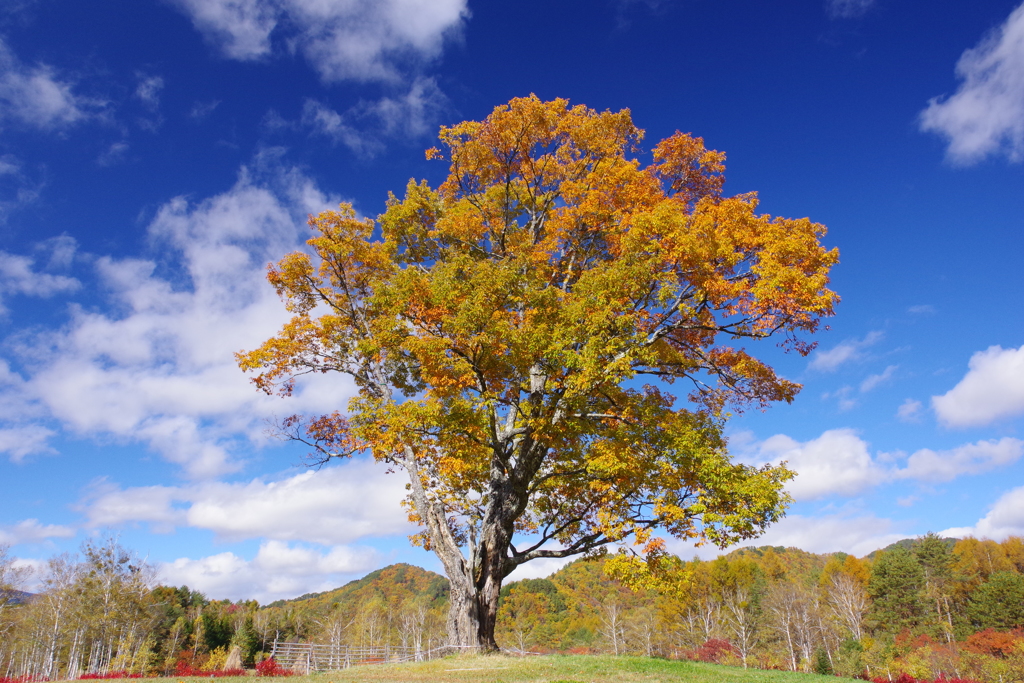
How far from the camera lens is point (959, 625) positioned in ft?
160

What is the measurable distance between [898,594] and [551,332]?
6390 cm

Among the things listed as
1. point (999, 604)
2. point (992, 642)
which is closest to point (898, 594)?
point (999, 604)

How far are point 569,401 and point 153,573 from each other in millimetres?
42653

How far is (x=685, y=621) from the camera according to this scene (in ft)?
183

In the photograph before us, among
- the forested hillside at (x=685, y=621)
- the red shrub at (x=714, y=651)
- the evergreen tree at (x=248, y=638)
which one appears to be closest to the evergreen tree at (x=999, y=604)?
the forested hillside at (x=685, y=621)

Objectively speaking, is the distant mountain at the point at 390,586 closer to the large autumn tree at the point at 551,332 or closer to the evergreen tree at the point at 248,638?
the evergreen tree at the point at 248,638

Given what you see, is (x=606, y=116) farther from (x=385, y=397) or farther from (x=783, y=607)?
(x=783, y=607)

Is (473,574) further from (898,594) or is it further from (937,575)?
(937,575)

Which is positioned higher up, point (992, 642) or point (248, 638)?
point (992, 642)

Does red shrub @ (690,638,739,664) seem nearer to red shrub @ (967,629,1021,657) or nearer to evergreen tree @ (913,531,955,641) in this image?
red shrub @ (967,629,1021,657)

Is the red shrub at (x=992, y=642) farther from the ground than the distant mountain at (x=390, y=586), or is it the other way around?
the red shrub at (x=992, y=642)

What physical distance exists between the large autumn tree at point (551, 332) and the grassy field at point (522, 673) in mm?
1486

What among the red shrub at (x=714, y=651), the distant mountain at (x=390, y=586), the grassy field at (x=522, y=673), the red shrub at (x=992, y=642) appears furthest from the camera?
the distant mountain at (x=390, y=586)

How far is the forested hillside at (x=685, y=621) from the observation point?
1353 inches
